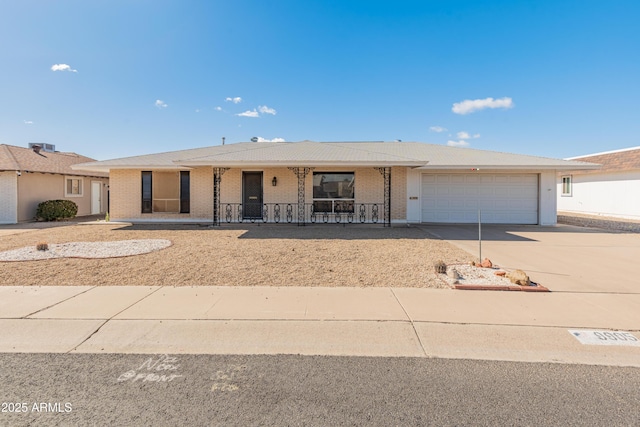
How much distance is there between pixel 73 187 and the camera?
20.5 meters

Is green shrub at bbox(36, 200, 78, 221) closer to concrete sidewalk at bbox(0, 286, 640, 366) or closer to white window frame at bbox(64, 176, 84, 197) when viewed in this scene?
white window frame at bbox(64, 176, 84, 197)

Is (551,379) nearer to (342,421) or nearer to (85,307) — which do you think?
(342,421)

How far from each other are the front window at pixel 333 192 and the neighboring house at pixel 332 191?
48mm

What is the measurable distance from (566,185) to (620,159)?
437 cm

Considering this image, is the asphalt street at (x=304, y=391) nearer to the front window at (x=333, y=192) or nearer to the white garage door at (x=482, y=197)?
the front window at (x=333, y=192)

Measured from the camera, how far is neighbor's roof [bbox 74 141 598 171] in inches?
519

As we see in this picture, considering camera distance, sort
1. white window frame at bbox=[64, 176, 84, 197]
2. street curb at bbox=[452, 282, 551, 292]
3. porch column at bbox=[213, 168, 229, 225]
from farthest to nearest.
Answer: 1. white window frame at bbox=[64, 176, 84, 197]
2. porch column at bbox=[213, 168, 229, 225]
3. street curb at bbox=[452, 282, 551, 292]

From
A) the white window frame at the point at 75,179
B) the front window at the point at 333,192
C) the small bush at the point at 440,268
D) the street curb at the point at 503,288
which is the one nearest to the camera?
the street curb at the point at 503,288

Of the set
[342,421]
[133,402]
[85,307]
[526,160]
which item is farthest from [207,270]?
[526,160]

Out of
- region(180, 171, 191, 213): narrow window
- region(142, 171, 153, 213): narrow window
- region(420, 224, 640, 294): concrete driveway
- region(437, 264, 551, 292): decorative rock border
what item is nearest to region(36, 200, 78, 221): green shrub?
region(142, 171, 153, 213): narrow window

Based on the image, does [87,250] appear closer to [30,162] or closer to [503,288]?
[503,288]

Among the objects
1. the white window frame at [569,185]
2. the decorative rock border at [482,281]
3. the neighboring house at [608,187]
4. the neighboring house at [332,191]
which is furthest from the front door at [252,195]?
the white window frame at [569,185]

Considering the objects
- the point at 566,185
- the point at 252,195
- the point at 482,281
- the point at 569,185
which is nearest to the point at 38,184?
the point at 252,195

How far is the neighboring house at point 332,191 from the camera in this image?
1570cm
